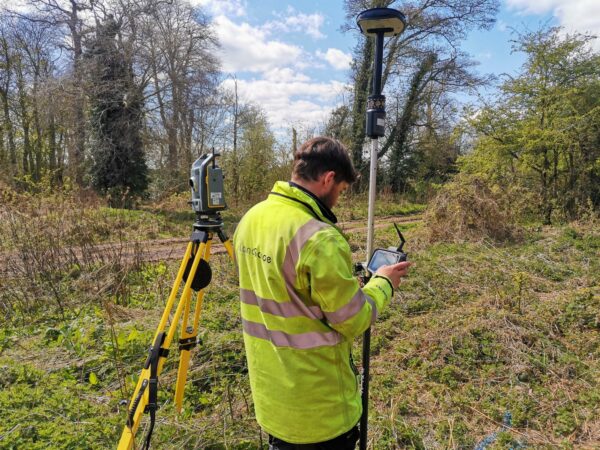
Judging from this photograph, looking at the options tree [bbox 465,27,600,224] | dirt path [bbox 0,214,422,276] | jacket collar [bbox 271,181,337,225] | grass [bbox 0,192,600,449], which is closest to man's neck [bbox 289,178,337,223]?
jacket collar [bbox 271,181,337,225]

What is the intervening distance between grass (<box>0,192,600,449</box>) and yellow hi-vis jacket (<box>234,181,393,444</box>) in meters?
1.18

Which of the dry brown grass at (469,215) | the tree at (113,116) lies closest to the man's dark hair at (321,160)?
the dry brown grass at (469,215)

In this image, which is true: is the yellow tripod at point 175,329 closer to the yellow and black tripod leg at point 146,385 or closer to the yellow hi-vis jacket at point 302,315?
the yellow and black tripod leg at point 146,385

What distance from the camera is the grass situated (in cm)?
269

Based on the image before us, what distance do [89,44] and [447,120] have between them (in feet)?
51.3

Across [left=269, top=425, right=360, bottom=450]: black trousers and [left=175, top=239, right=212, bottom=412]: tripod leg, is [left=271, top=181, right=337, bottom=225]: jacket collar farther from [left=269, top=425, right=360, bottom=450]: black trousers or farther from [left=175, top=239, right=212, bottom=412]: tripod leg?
[left=175, top=239, right=212, bottom=412]: tripod leg

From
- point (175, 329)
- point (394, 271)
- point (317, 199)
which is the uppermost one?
point (317, 199)

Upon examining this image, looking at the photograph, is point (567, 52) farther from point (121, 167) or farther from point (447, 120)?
point (121, 167)

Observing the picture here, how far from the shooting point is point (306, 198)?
1467 millimetres

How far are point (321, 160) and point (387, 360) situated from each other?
2.80 meters

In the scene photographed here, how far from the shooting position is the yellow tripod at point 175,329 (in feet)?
6.61

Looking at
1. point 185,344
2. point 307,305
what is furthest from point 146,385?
point 307,305

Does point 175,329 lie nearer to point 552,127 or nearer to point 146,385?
point 146,385

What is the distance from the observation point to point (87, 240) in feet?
20.2
